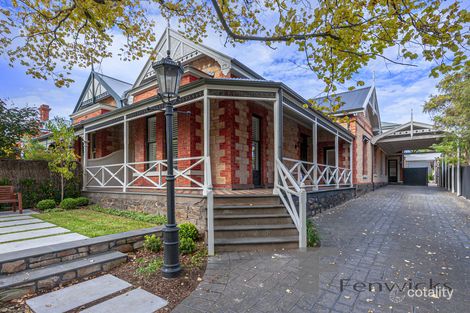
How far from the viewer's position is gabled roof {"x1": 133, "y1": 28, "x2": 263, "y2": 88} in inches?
327

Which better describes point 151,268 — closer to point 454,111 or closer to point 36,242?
point 36,242

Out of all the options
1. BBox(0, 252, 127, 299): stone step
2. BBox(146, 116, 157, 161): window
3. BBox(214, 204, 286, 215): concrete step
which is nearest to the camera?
BBox(0, 252, 127, 299): stone step

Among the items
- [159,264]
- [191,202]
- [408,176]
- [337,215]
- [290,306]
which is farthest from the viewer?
[408,176]

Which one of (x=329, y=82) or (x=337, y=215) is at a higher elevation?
(x=329, y=82)

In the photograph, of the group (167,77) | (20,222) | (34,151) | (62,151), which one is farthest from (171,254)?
(34,151)

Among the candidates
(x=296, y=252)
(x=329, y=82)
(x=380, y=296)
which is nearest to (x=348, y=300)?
(x=380, y=296)

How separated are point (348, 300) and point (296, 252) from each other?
5.27ft

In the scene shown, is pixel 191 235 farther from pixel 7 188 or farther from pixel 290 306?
pixel 7 188

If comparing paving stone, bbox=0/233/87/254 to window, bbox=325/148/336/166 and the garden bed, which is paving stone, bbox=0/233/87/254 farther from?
window, bbox=325/148/336/166

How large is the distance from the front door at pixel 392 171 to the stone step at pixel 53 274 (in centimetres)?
2866

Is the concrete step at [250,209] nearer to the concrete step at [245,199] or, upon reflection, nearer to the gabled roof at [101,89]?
the concrete step at [245,199]

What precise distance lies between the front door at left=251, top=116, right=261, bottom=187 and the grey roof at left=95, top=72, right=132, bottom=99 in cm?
851

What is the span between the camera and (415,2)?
391 cm

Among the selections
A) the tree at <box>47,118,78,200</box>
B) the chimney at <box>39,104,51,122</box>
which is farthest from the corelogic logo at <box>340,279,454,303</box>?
the chimney at <box>39,104,51,122</box>
